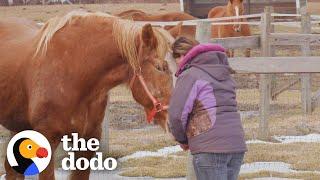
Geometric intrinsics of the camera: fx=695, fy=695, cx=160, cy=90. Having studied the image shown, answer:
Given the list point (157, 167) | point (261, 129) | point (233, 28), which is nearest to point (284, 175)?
point (157, 167)

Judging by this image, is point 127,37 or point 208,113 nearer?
point 208,113

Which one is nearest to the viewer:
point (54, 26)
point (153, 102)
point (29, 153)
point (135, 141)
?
point (153, 102)

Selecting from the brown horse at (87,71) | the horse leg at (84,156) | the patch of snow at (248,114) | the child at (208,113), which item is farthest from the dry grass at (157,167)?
the child at (208,113)

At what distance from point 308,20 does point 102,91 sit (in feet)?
25.2

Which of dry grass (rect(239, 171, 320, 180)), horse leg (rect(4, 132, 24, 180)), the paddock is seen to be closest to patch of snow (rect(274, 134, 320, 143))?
the paddock

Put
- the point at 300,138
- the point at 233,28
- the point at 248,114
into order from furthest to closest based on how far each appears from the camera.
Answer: the point at 233,28, the point at 248,114, the point at 300,138

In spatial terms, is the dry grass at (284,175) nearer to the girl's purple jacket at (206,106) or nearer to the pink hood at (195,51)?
the girl's purple jacket at (206,106)

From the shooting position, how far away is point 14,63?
18.6 feet

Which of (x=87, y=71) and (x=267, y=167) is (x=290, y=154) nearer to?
(x=267, y=167)

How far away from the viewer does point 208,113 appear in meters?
4.26

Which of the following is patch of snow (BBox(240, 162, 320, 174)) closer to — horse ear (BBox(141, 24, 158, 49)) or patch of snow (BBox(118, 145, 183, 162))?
patch of snow (BBox(118, 145, 183, 162))

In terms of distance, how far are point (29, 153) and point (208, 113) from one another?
196 centimetres

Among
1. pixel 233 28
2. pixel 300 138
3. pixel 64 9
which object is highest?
pixel 233 28

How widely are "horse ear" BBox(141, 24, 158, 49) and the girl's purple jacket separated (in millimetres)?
618
